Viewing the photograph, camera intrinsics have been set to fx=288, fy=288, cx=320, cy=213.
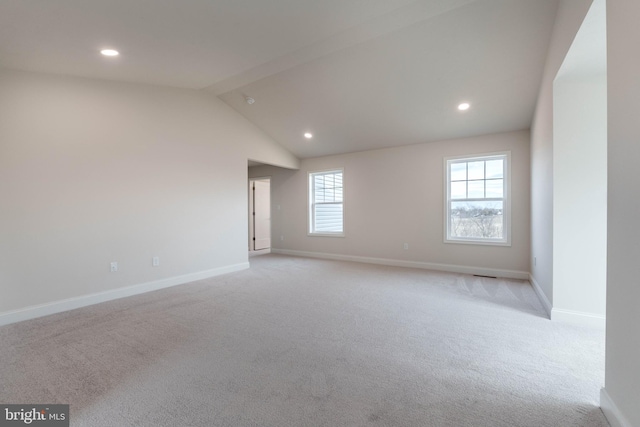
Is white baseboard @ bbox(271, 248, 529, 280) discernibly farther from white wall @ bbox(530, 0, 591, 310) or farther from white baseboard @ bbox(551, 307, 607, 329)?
white baseboard @ bbox(551, 307, 607, 329)

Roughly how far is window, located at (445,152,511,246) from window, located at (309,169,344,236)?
2278mm

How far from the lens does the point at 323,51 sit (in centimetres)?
339

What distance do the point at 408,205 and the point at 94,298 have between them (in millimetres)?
5025

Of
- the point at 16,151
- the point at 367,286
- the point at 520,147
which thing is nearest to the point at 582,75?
the point at 520,147

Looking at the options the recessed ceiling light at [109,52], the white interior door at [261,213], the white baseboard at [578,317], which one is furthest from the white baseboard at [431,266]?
the recessed ceiling light at [109,52]

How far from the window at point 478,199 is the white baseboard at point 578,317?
2.08 metres

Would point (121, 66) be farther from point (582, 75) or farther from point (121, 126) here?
point (582, 75)

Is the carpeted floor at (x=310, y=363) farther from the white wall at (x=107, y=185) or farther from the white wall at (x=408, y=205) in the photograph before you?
the white wall at (x=408, y=205)
